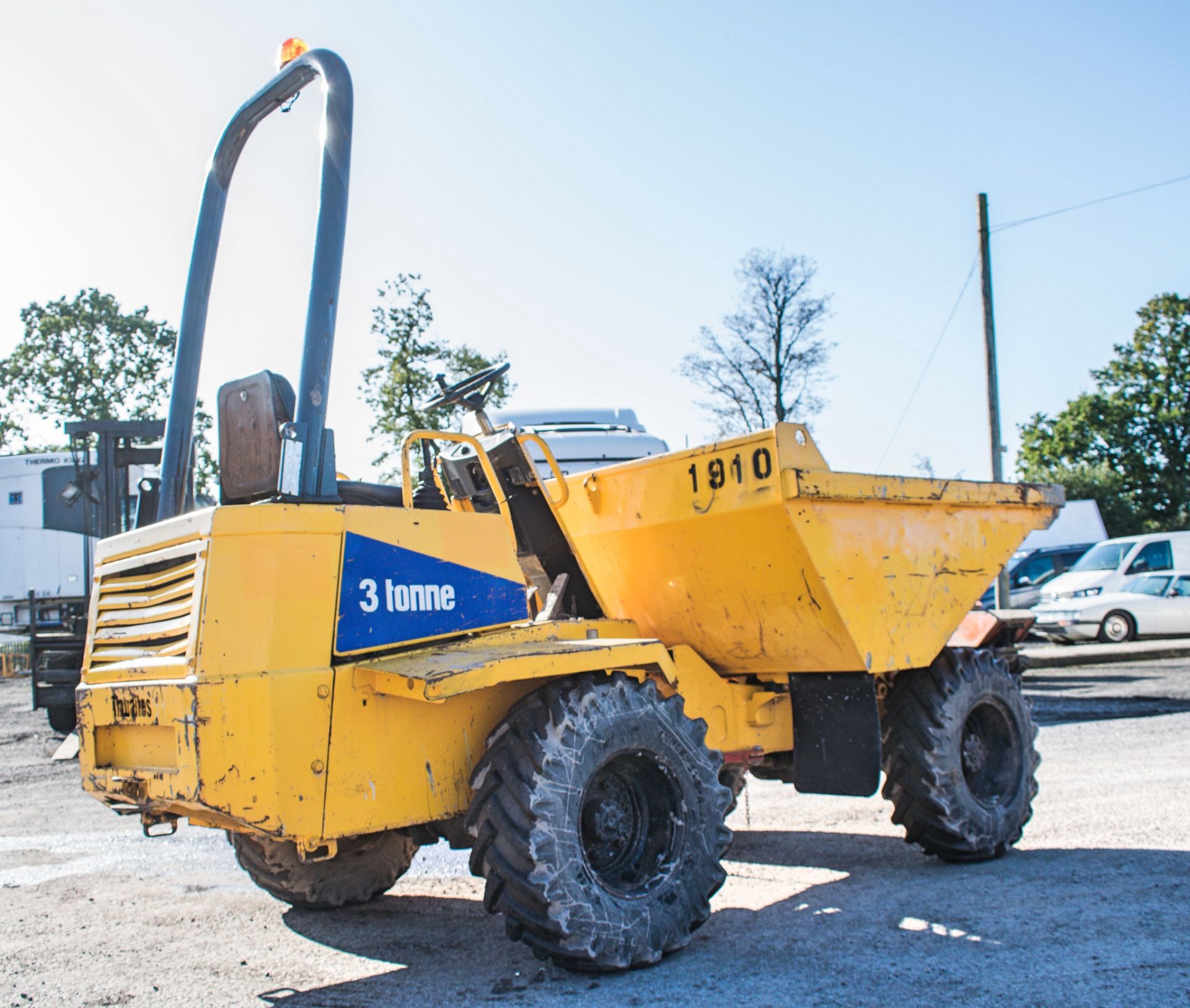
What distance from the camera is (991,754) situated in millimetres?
6480

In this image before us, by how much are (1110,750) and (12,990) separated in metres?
8.15

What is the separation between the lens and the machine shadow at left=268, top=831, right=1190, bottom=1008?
12.8ft

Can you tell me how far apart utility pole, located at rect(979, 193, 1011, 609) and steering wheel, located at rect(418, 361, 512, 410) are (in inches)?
562

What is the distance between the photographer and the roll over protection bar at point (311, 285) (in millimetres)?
3939

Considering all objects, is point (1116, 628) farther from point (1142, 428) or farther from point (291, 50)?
point (1142, 428)

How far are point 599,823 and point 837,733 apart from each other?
166cm

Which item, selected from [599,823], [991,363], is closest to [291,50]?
[599,823]

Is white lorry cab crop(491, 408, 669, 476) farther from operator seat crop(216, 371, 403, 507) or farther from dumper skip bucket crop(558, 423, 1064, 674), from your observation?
operator seat crop(216, 371, 403, 507)

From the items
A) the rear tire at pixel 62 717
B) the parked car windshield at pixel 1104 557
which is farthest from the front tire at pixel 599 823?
the parked car windshield at pixel 1104 557

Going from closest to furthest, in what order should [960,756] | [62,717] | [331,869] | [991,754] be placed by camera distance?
[331,869], [960,756], [991,754], [62,717]

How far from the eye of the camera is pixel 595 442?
969 cm

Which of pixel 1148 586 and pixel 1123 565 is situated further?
pixel 1123 565

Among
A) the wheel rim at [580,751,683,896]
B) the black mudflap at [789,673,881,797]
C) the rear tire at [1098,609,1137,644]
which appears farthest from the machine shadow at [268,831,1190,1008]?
the rear tire at [1098,609,1137,644]

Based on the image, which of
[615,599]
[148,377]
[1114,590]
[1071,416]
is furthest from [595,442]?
[1071,416]
